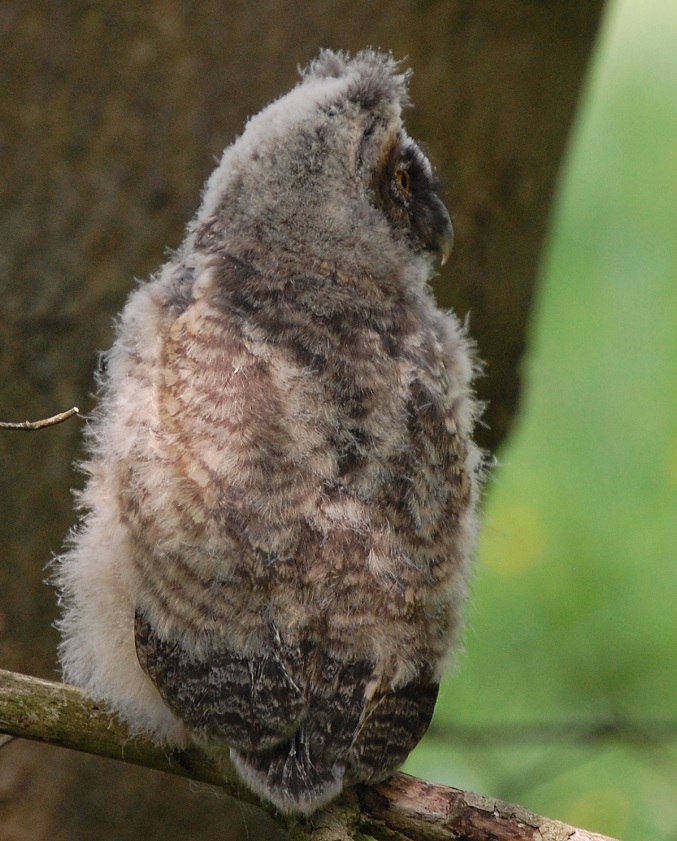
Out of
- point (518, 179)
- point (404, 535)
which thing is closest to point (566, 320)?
point (518, 179)

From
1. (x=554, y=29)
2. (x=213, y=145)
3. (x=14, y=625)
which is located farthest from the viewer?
(x=554, y=29)

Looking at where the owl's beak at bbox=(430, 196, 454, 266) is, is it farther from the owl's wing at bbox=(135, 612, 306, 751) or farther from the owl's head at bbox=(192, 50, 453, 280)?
the owl's wing at bbox=(135, 612, 306, 751)

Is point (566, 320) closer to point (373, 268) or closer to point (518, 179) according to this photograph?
point (518, 179)

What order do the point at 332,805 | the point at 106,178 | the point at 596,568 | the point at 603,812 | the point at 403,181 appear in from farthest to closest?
the point at 596,568
the point at 603,812
the point at 106,178
the point at 403,181
the point at 332,805

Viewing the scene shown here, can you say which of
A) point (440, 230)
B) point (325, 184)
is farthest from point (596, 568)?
point (325, 184)

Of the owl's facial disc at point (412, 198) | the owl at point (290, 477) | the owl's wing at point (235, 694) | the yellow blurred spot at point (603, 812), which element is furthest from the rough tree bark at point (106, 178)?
the yellow blurred spot at point (603, 812)

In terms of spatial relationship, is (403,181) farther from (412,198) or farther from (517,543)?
(517,543)
